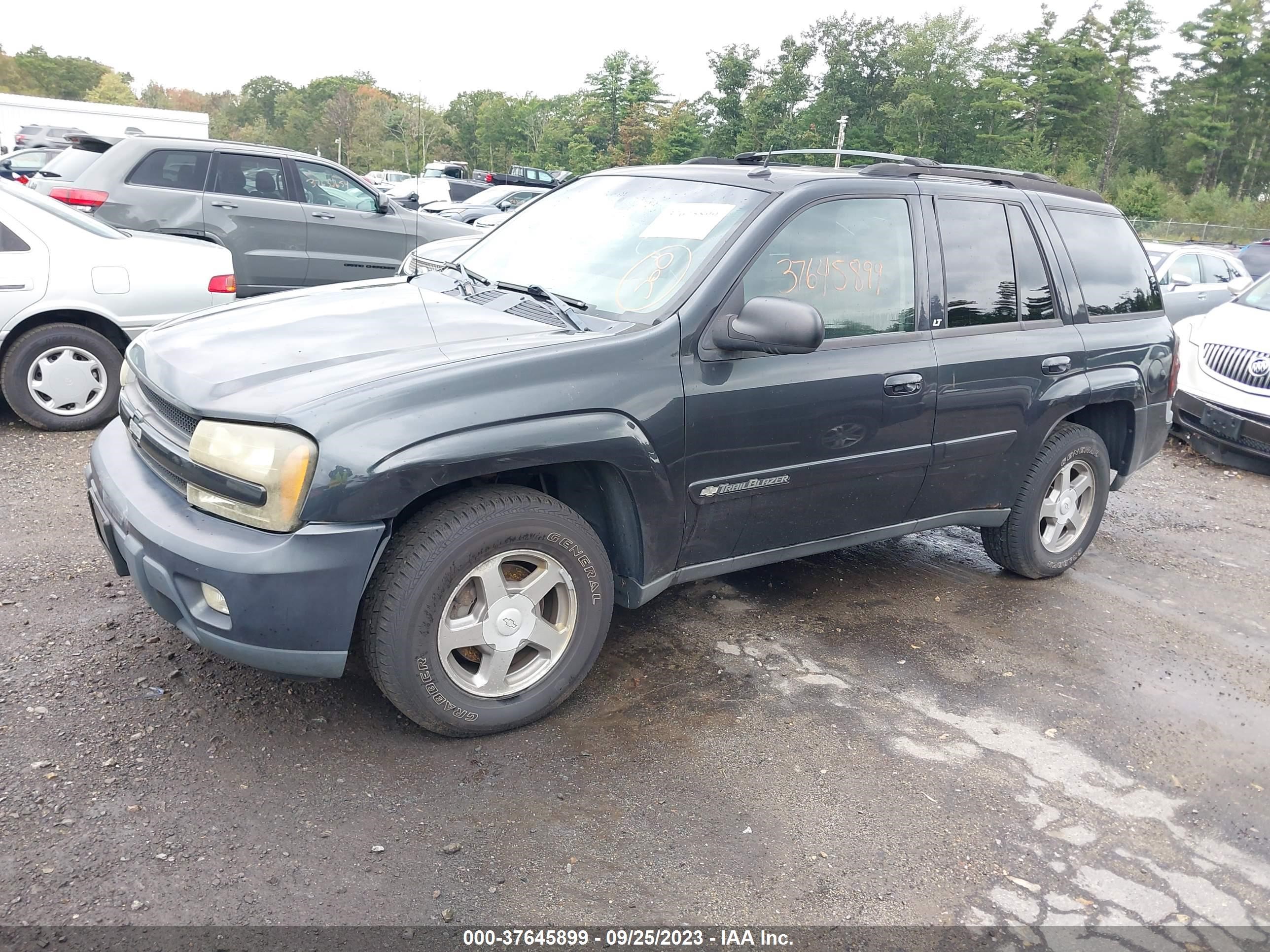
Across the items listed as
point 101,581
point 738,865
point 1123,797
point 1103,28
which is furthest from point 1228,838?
point 1103,28

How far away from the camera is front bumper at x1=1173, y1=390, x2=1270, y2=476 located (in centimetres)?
757

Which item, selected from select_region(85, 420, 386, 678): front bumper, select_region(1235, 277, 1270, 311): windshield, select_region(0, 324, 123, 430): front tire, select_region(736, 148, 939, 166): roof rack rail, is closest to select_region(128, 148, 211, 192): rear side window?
select_region(0, 324, 123, 430): front tire

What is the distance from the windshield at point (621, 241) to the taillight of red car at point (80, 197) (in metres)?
5.74

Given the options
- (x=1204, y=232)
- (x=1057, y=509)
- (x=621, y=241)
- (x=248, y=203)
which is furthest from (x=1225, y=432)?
(x=1204, y=232)

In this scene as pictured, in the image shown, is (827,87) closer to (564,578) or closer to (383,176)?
(383,176)

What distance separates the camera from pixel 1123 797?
326 centimetres

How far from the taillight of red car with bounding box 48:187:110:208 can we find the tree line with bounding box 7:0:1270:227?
4609 centimetres

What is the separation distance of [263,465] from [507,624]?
35.1 inches

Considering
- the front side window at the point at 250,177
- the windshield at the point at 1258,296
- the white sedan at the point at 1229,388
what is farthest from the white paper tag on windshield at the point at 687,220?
the windshield at the point at 1258,296

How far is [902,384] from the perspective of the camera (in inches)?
156

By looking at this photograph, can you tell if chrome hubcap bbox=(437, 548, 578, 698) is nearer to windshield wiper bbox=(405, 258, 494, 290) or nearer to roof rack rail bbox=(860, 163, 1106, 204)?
windshield wiper bbox=(405, 258, 494, 290)

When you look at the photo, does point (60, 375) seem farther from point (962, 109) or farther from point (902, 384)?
point (962, 109)

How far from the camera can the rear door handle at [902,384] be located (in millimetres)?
3918

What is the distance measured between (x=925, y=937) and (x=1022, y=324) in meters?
2.84
